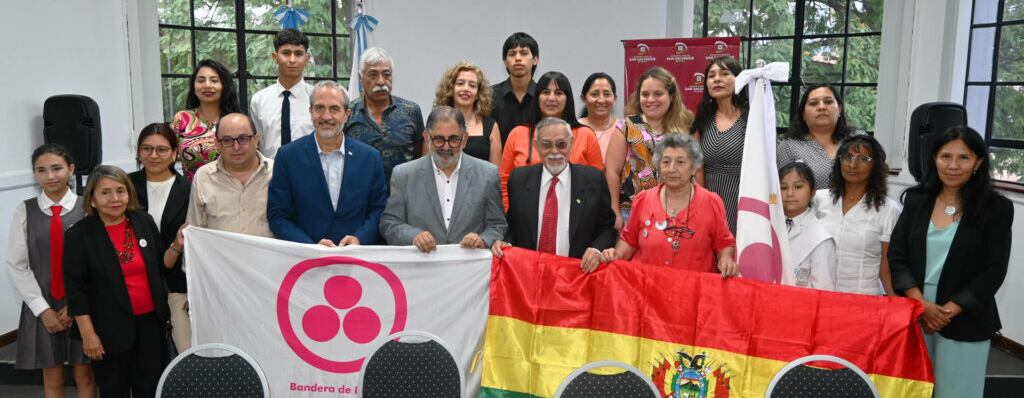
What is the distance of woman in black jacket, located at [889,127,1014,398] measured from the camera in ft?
9.70

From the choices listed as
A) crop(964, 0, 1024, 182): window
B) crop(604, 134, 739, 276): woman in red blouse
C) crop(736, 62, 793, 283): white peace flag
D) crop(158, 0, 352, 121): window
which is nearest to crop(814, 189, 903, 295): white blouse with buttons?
crop(736, 62, 793, 283): white peace flag

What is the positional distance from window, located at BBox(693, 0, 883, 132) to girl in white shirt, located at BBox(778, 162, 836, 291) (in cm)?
456

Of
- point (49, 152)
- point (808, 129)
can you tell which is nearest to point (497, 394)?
point (808, 129)

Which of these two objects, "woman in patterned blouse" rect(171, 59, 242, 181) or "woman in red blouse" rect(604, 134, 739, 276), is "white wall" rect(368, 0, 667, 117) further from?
"woman in red blouse" rect(604, 134, 739, 276)

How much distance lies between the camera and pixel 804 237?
132 inches

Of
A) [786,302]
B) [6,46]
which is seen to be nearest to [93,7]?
[6,46]

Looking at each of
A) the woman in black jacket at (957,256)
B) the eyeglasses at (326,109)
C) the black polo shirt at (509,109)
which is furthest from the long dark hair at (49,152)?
the woman in black jacket at (957,256)

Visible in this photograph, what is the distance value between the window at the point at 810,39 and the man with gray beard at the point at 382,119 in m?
5.08

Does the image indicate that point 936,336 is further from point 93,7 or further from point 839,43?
point 93,7

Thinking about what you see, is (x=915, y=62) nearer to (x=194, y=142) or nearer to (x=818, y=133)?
(x=818, y=133)

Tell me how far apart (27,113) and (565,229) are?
4.05 metres

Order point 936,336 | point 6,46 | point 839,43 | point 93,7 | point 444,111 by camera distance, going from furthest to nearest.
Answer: point 839,43, point 93,7, point 6,46, point 444,111, point 936,336

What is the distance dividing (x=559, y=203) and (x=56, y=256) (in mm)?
2349

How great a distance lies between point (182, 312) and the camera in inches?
139
